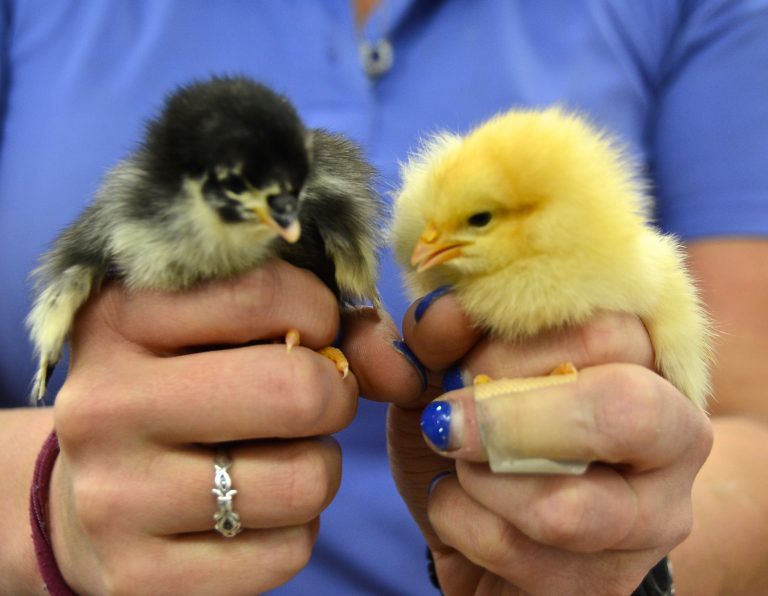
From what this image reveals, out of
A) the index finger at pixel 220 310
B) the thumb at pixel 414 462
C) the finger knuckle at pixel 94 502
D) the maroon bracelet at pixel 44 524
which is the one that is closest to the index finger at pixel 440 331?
the index finger at pixel 220 310

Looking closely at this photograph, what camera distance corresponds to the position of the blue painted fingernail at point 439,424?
0.63 metres

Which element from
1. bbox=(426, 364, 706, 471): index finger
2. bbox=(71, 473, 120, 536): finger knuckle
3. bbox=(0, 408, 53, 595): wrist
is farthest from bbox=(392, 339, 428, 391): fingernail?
bbox=(0, 408, 53, 595): wrist

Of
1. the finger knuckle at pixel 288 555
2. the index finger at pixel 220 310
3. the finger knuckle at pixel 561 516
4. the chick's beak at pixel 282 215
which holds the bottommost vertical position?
the finger knuckle at pixel 288 555

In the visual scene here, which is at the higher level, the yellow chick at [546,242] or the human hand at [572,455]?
the yellow chick at [546,242]

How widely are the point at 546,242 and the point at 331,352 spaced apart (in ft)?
0.92

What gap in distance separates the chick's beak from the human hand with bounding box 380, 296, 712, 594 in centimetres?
17

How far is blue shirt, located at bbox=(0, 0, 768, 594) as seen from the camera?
41.4 inches

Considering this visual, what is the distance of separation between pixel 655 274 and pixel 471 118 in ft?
1.92

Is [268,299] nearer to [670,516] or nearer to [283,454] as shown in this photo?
[283,454]

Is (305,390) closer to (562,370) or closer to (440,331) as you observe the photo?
(440,331)

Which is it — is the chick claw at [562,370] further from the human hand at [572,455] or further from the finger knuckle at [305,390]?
the finger knuckle at [305,390]

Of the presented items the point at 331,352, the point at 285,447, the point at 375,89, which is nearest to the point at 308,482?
the point at 285,447

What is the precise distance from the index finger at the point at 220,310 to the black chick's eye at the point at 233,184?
97 millimetres

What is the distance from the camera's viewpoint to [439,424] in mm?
627
